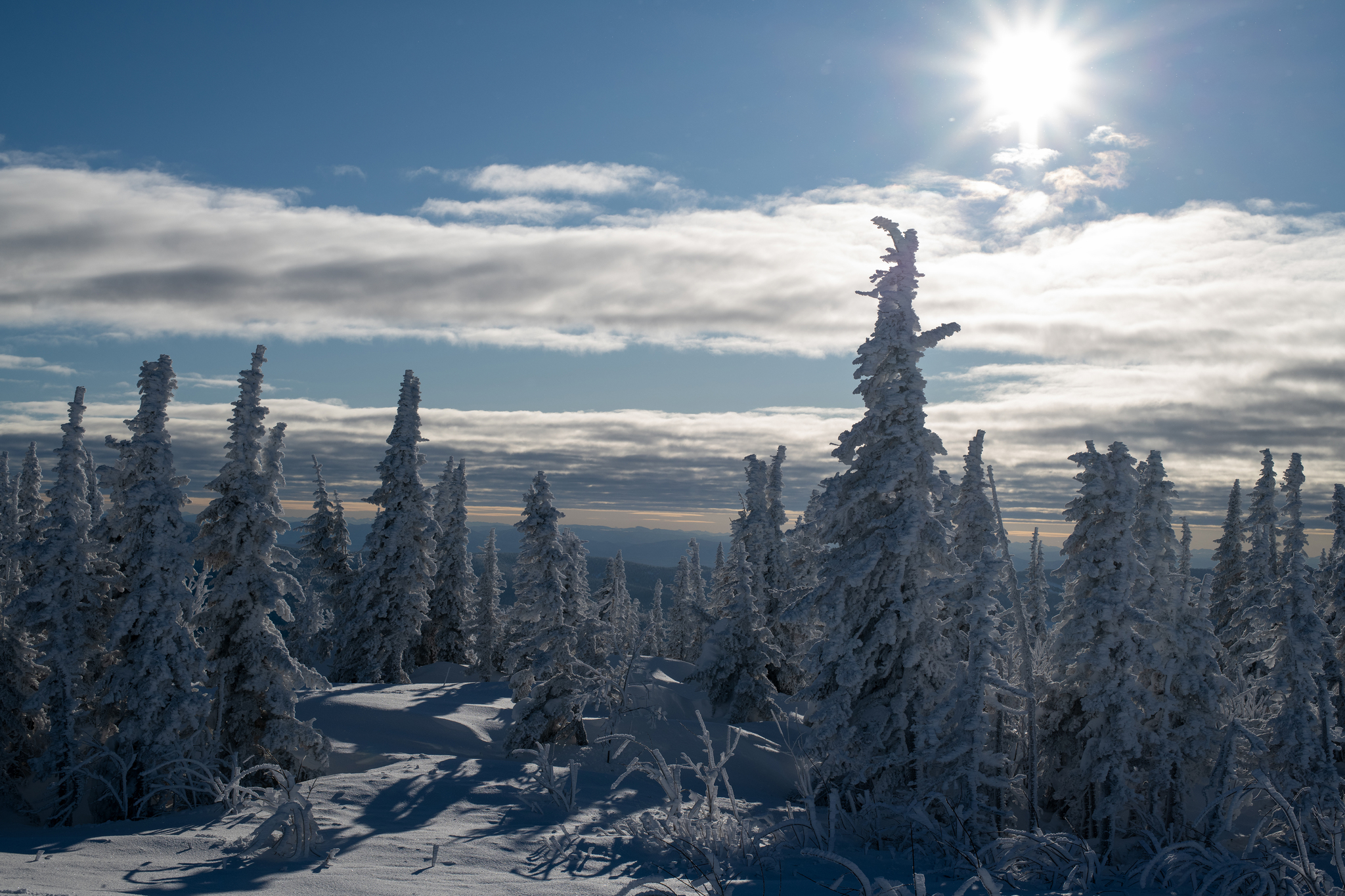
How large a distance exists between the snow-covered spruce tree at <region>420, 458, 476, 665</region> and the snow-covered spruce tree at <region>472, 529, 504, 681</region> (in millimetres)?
4068

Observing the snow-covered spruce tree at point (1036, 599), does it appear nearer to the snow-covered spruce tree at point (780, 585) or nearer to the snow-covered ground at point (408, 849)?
the snow-covered spruce tree at point (780, 585)

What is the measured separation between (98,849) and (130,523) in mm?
10585

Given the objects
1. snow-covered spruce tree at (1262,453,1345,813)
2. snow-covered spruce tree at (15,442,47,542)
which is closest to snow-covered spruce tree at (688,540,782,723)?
snow-covered spruce tree at (1262,453,1345,813)

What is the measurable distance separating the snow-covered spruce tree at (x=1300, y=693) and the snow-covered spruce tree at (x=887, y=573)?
10832 mm

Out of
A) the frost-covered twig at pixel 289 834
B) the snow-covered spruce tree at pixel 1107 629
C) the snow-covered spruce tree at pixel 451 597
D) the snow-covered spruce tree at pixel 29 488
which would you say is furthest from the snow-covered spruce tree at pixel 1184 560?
the snow-covered spruce tree at pixel 29 488

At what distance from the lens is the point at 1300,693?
68.0 ft

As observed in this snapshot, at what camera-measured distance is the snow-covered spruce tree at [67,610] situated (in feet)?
58.9

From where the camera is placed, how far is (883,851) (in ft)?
34.7

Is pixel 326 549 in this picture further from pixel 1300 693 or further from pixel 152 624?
pixel 1300 693

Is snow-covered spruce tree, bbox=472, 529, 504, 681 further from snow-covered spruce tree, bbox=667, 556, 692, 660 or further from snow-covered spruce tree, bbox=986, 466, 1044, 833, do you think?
snow-covered spruce tree, bbox=986, 466, 1044, 833

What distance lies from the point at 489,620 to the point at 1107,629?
1699 inches

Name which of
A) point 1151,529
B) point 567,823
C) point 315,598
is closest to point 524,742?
point 567,823

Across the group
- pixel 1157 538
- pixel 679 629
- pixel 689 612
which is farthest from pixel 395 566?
pixel 679 629

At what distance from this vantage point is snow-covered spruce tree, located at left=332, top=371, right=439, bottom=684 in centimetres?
3519
